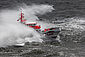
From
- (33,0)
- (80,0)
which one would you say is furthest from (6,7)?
(80,0)

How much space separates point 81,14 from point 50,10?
1270cm

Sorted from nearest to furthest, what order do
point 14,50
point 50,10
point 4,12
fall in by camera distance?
point 14,50
point 4,12
point 50,10

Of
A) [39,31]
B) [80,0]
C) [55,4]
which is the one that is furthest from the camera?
[80,0]

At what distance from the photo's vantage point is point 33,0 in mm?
114312

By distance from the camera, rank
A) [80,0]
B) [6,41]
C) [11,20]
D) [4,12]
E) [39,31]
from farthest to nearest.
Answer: [80,0], [4,12], [11,20], [39,31], [6,41]

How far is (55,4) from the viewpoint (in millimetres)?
110125

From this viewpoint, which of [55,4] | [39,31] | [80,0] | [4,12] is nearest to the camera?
[39,31]

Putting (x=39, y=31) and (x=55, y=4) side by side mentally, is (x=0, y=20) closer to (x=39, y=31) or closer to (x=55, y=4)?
(x=39, y=31)

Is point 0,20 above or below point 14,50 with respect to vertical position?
above

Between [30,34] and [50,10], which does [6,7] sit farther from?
[30,34]

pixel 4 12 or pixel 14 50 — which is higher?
pixel 4 12

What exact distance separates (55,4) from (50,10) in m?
12.8

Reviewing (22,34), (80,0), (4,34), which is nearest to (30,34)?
(22,34)

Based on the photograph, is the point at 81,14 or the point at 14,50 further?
the point at 81,14
